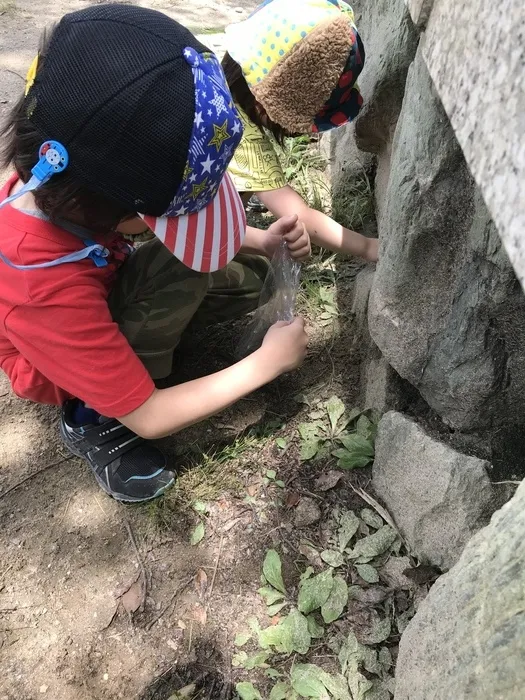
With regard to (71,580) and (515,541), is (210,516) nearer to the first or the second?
(71,580)

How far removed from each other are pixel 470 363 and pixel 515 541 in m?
0.64

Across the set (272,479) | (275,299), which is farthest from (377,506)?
(275,299)

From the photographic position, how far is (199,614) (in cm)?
156

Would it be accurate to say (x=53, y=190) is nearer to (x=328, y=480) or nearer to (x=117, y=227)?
(x=117, y=227)

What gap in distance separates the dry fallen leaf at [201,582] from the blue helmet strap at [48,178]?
2.88ft

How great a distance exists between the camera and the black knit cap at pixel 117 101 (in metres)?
1.10

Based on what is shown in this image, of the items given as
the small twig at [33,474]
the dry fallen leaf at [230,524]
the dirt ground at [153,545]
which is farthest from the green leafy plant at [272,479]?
the small twig at [33,474]

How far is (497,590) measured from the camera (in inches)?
29.1

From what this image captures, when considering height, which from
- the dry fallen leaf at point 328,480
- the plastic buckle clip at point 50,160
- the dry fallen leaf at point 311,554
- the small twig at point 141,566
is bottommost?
the small twig at point 141,566

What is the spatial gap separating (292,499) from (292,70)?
121cm

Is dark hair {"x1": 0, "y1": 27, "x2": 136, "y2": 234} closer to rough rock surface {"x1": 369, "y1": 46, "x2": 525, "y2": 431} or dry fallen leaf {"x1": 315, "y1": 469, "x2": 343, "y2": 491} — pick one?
rough rock surface {"x1": 369, "y1": 46, "x2": 525, "y2": 431}

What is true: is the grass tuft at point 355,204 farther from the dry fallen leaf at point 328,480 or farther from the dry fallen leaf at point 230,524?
the dry fallen leaf at point 230,524

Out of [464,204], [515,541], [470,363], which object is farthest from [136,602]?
[464,204]

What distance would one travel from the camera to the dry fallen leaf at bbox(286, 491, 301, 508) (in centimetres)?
172
